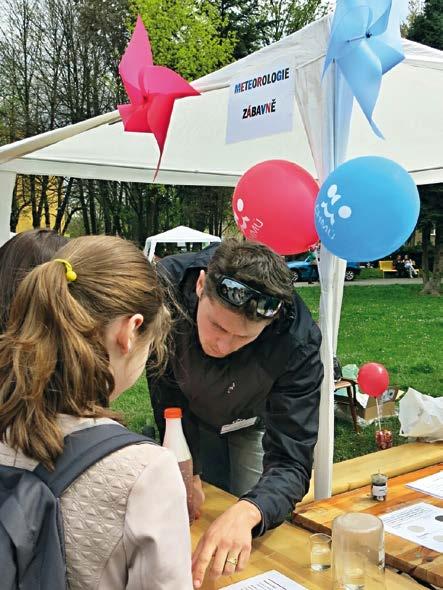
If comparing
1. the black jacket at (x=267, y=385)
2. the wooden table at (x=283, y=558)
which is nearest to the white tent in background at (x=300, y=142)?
the black jacket at (x=267, y=385)

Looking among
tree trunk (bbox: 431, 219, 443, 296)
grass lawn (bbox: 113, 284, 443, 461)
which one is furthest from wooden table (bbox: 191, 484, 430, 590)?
tree trunk (bbox: 431, 219, 443, 296)

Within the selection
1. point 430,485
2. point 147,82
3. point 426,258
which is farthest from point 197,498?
point 426,258

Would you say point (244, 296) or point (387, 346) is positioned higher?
point (244, 296)

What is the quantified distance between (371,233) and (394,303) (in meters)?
12.2

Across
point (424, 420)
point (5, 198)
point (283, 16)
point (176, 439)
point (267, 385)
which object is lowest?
point (424, 420)

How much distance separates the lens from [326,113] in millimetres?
2205

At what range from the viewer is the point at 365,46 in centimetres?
192

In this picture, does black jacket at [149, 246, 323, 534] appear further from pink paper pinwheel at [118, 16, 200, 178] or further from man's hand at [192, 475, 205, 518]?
pink paper pinwheel at [118, 16, 200, 178]

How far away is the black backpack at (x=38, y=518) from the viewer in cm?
81

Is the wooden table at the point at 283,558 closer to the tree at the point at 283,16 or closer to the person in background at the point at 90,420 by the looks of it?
the person in background at the point at 90,420

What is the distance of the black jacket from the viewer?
1802mm

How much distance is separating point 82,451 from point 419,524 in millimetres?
1329

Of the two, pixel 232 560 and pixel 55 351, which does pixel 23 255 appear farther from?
pixel 232 560

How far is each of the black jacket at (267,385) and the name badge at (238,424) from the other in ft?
0.29
